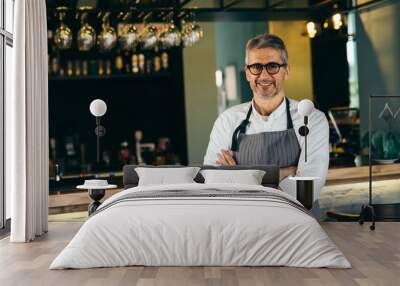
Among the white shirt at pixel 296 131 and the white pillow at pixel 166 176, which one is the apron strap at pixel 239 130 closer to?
the white shirt at pixel 296 131

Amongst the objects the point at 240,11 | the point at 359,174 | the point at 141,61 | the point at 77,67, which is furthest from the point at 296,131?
the point at 77,67

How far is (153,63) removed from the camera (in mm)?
9398

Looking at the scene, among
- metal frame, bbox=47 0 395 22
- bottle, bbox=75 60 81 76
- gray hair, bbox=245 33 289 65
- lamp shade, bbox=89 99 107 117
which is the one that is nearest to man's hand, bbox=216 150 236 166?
gray hair, bbox=245 33 289 65

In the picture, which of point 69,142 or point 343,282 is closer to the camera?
point 343,282

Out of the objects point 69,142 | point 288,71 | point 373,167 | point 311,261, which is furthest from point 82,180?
point 311,261

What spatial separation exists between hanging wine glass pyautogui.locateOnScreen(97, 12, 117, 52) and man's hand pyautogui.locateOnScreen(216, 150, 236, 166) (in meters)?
1.75

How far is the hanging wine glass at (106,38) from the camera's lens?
882 cm

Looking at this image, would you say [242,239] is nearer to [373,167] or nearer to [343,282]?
[343,282]

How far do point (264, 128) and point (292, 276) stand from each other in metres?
3.48

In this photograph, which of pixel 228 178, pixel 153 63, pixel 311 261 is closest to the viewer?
pixel 311 261

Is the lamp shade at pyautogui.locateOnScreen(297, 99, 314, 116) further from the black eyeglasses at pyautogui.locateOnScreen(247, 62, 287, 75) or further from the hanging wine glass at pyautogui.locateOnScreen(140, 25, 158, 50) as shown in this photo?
the hanging wine glass at pyautogui.locateOnScreen(140, 25, 158, 50)

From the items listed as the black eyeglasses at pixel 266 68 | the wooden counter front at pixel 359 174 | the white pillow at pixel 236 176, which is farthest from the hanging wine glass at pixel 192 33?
the wooden counter front at pixel 359 174

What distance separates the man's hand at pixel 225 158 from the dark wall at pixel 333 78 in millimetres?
1153

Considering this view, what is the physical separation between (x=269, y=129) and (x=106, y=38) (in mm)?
2097
